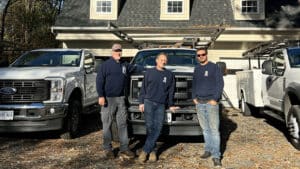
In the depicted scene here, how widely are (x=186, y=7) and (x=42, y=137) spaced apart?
1098 centimetres

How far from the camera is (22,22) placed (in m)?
29.0

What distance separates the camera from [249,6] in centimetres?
1745

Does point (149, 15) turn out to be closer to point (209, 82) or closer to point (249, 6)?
point (249, 6)

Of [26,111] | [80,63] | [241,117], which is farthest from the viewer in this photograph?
[241,117]

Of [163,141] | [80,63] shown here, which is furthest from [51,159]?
[80,63]

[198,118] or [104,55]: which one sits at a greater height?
[104,55]

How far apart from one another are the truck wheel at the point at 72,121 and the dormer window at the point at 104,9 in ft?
32.3

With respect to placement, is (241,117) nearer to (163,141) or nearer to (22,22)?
(163,141)

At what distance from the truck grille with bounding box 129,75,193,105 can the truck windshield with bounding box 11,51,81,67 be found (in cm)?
248

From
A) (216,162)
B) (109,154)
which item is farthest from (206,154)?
(109,154)

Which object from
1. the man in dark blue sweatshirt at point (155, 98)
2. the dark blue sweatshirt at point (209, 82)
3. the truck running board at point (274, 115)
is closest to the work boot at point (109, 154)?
the man in dark blue sweatshirt at point (155, 98)

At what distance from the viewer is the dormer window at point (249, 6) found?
57.2ft

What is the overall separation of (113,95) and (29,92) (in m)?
2.14

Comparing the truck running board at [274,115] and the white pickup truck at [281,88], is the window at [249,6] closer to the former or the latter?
the white pickup truck at [281,88]
